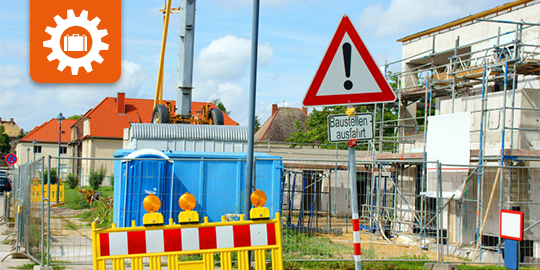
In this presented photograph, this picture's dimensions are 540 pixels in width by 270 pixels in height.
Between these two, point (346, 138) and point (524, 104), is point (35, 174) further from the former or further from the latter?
point (524, 104)

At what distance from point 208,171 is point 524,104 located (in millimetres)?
8661

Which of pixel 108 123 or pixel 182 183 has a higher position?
pixel 108 123

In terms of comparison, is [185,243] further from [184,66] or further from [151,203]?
[184,66]

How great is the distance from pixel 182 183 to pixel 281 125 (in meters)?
43.1

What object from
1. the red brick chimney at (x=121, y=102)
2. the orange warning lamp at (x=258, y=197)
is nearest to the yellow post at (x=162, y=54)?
the orange warning lamp at (x=258, y=197)

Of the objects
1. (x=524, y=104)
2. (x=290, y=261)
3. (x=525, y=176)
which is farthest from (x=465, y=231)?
(x=290, y=261)

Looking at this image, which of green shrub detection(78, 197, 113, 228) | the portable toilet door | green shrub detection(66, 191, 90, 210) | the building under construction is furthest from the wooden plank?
green shrub detection(66, 191, 90, 210)

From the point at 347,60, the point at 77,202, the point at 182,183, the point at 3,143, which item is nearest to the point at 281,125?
the point at 182,183

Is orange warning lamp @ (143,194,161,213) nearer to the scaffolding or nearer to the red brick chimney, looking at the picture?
the scaffolding

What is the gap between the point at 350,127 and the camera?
4641mm

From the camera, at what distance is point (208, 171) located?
13.2m

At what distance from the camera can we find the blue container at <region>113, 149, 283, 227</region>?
11.5m

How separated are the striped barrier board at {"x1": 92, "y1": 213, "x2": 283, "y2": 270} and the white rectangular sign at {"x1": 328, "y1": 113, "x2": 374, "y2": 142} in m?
1.66

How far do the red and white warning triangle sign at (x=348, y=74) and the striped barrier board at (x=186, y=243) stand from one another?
1.93m
